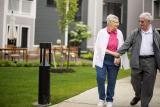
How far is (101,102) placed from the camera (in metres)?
9.58

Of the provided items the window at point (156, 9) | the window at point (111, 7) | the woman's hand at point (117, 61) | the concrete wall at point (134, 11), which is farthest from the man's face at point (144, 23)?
the window at point (111, 7)

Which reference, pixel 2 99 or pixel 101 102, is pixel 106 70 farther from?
pixel 2 99

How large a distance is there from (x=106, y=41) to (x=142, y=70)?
0.98 m

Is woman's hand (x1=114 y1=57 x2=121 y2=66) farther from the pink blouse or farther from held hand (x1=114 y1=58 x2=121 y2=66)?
the pink blouse

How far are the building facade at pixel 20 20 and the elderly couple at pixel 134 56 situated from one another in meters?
30.6

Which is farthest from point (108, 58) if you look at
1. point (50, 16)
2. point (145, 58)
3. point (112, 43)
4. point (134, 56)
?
point (50, 16)

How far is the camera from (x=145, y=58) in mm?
9148

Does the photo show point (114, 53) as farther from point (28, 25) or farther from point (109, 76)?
point (28, 25)

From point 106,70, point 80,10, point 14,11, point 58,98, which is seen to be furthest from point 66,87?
point 80,10

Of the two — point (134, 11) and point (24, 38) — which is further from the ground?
point (134, 11)

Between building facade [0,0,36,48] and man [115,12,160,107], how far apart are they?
3112cm

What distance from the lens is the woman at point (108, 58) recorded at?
31.1 ft

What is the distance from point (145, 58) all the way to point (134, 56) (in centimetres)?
22

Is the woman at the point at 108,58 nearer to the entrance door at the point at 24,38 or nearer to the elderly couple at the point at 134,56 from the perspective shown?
the elderly couple at the point at 134,56
